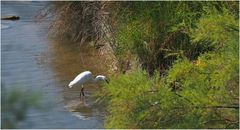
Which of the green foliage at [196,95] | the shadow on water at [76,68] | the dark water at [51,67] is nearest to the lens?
the green foliage at [196,95]

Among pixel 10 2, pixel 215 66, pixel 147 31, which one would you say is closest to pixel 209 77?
pixel 215 66

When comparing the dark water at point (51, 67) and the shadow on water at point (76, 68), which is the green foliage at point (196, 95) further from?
the shadow on water at point (76, 68)

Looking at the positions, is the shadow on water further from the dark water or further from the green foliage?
the green foliage

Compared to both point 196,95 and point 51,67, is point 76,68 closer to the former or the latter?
point 51,67

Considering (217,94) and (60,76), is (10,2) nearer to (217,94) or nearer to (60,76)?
(60,76)

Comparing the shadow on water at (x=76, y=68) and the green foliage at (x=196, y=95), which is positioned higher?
the green foliage at (x=196, y=95)

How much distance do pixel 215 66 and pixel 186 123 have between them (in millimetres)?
359

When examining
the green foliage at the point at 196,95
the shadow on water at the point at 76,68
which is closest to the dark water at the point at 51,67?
the shadow on water at the point at 76,68

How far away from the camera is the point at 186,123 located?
3.08 metres

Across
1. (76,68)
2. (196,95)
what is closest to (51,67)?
(76,68)

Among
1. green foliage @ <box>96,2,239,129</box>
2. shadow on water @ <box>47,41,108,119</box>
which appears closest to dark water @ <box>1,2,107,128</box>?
shadow on water @ <box>47,41,108,119</box>

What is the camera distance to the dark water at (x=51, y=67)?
726cm

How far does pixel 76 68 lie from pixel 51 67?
401 mm

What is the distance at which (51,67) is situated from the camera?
10023 mm
